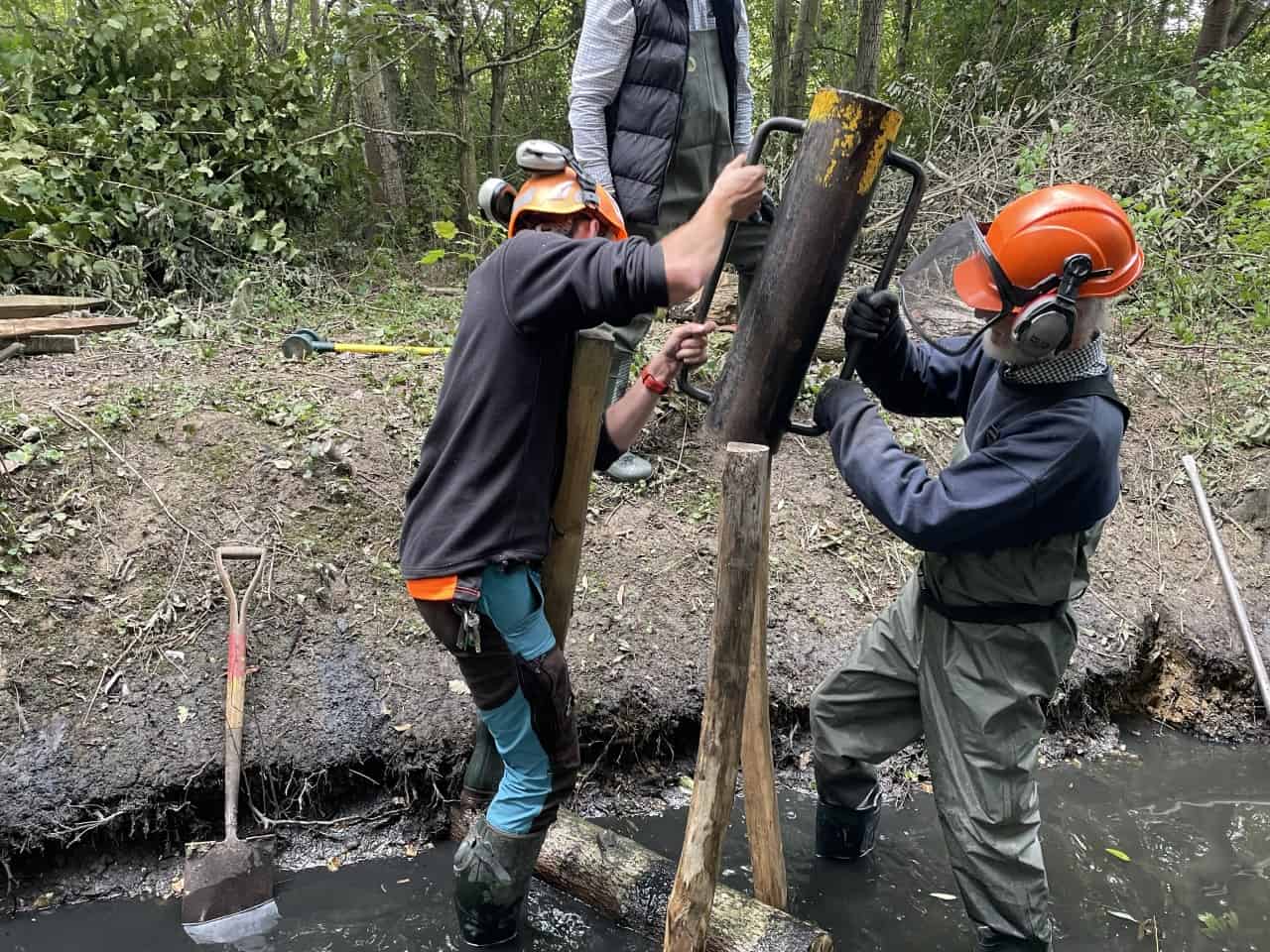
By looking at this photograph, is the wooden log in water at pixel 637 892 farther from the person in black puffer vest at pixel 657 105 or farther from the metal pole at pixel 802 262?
the person in black puffer vest at pixel 657 105

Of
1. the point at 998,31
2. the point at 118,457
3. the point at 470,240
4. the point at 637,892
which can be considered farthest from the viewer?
the point at 998,31

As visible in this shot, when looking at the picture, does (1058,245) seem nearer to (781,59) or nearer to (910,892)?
(910,892)

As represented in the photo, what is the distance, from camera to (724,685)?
2352 mm

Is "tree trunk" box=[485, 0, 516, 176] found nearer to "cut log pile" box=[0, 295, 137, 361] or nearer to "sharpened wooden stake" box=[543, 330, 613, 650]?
"cut log pile" box=[0, 295, 137, 361]

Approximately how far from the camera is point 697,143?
3.95 m

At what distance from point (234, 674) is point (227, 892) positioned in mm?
740

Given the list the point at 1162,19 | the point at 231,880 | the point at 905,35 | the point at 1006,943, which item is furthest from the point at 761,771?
the point at 1162,19

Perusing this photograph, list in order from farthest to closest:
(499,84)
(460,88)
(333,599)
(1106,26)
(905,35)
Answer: (905,35)
(1106,26)
(499,84)
(460,88)
(333,599)

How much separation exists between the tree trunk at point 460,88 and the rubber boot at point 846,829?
5140 millimetres

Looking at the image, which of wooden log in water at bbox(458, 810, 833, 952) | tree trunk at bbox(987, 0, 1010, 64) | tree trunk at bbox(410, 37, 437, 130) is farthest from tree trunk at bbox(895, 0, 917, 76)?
wooden log in water at bbox(458, 810, 833, 952)

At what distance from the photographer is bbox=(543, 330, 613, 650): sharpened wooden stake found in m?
2.51

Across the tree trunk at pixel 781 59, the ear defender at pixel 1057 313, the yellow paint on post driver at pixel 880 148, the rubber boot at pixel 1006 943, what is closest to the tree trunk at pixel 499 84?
the tree trunk at pixel 781 59

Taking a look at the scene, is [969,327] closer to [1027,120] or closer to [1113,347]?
[1113,347]

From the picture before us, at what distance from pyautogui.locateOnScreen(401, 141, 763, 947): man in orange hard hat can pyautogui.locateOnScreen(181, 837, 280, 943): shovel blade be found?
2.56ft
